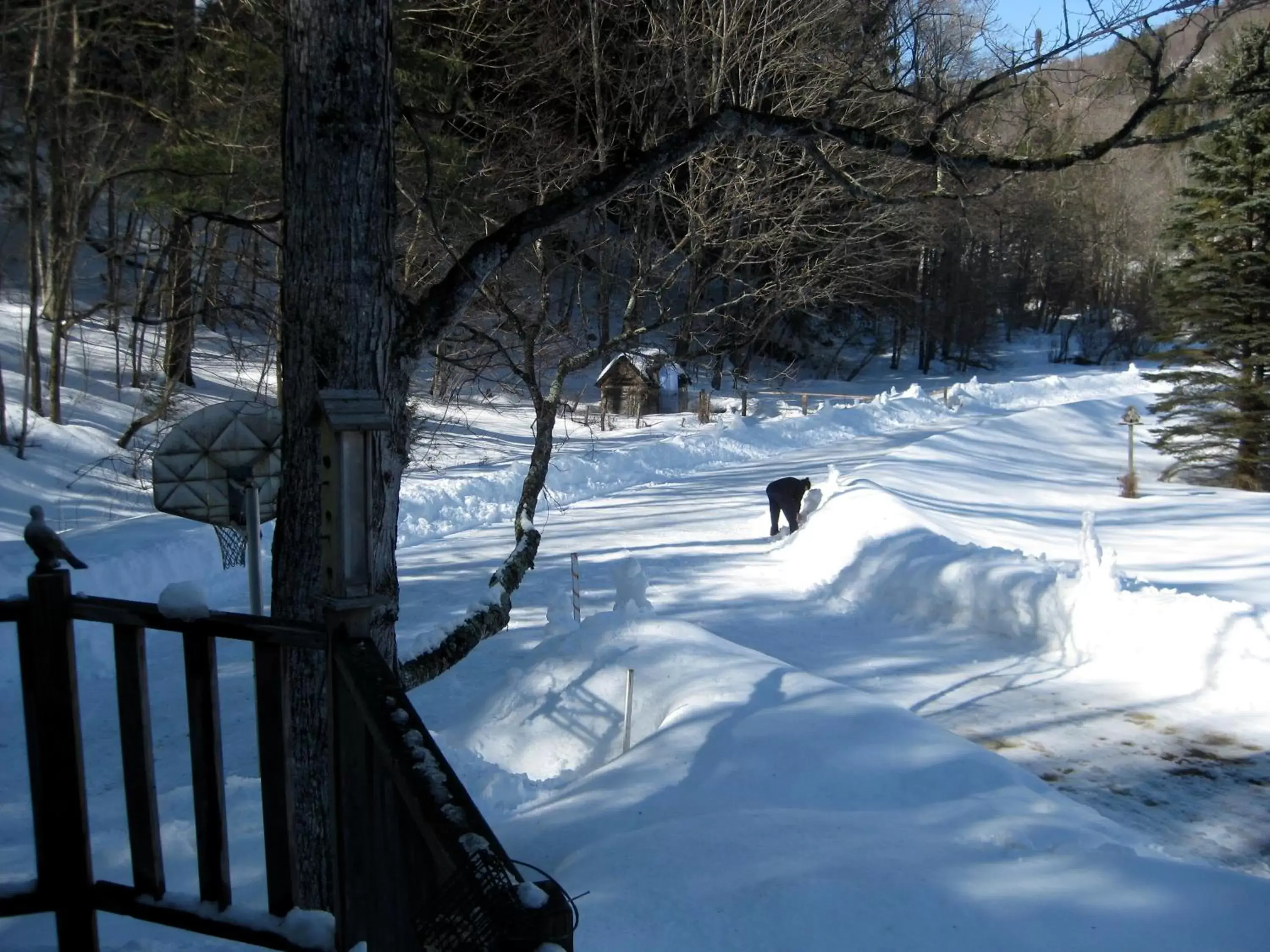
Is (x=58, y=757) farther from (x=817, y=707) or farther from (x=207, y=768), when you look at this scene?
(x=817, y=707)

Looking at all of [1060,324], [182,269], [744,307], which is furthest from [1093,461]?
[1060,324]

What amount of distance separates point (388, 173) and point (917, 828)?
11.6ft

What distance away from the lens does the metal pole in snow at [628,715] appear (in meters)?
7.51

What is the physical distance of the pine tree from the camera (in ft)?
78.5

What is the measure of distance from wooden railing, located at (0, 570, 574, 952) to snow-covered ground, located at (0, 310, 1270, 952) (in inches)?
13.1

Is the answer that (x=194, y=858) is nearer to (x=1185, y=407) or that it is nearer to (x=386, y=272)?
(x=386, y=272)

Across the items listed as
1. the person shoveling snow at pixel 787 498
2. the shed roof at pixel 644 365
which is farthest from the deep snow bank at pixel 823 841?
the person shoveling snow at pixel 787 498

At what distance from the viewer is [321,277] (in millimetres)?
3797

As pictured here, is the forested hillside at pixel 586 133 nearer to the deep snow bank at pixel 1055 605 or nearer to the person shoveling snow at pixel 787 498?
the person shoveling snow at pixel 787 498

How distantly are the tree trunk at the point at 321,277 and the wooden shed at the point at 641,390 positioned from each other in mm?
26077

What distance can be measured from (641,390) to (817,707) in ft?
79.3

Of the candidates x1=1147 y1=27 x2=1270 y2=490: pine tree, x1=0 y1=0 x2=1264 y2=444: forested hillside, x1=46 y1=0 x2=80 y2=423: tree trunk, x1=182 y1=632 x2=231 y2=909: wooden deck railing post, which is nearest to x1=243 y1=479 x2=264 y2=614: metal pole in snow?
x1=0 y1=0 x2=1264 y2=444: forested hillside

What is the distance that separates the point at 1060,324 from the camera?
2724 inches

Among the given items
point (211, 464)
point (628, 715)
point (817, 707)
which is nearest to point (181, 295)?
point (211, 464)
